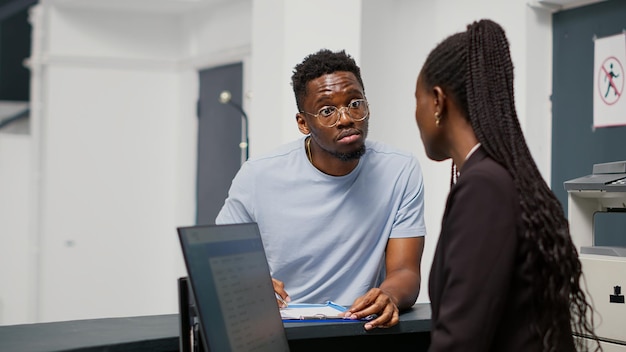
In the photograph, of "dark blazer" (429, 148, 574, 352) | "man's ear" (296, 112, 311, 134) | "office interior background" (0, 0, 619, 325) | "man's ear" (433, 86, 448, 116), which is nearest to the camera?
"dark blazer" (429, 148, 574, 352)

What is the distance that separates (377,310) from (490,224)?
468mm

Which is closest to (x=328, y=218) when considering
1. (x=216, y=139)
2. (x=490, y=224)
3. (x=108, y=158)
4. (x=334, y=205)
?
(x=334, y=205)

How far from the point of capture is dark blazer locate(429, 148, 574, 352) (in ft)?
3.34

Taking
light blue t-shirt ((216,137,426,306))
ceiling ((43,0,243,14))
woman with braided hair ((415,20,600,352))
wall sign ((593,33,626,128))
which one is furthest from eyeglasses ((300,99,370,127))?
ceiling ((43,0,243,14))

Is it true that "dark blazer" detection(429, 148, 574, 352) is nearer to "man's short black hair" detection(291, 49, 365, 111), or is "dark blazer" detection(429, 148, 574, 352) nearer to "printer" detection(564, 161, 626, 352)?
→ "man's short black hair" detection(291, 49, 365, 111)

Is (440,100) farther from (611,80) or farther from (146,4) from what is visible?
(146,4)

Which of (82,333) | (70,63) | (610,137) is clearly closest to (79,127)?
(70,63)

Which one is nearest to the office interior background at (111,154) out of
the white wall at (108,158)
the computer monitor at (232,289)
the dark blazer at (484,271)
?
the white wall at (108,158)

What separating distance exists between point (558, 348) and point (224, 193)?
386 centimetres

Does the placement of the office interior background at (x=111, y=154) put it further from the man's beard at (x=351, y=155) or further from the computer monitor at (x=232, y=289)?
the computer monitor at (x=232, y=289)

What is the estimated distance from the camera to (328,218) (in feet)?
5.73

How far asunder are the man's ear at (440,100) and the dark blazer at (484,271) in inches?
4.4

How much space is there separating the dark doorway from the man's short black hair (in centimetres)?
284

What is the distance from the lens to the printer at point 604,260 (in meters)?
2.05
